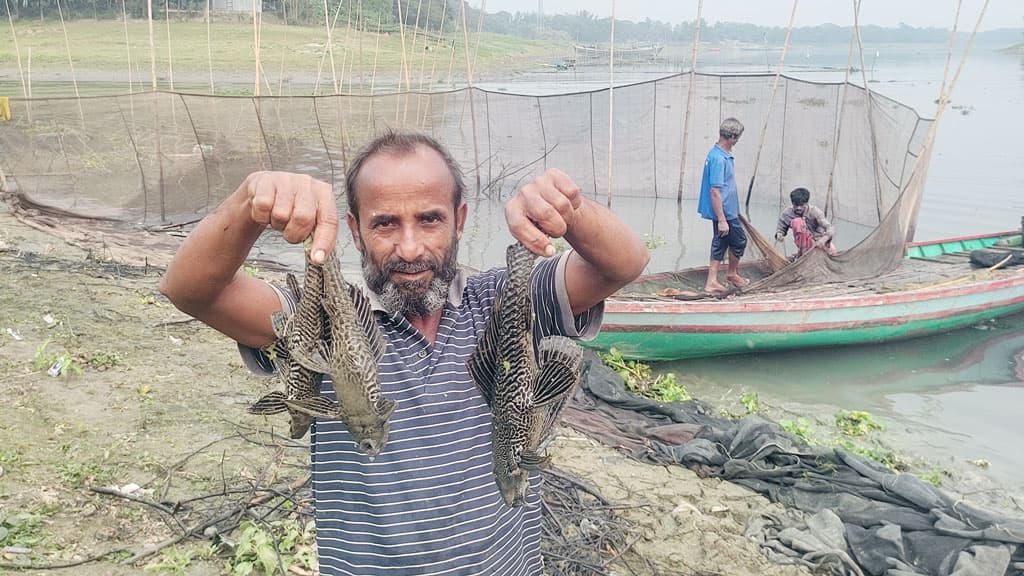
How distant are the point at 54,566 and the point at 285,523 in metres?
1.01

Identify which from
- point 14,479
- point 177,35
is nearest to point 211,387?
point 14,479

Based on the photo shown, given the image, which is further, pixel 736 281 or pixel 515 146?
pixel 515 146

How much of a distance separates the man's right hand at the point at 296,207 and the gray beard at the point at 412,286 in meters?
0.34

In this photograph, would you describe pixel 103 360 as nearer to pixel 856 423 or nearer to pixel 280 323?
pixel 280 323

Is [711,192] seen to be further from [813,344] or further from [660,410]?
[660,410]

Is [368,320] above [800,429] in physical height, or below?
above

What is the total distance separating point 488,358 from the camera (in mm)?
2061

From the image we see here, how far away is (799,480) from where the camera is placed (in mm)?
5352

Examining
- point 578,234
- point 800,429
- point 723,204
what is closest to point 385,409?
point 578,234

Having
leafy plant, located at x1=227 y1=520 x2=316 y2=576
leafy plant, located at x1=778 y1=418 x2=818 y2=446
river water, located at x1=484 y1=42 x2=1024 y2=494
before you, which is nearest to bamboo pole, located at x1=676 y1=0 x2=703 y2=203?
river water, located at x1=484 y1=42 x2=1024 y2=494

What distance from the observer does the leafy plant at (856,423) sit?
25.1 feet

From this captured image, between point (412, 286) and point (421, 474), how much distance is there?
47cm

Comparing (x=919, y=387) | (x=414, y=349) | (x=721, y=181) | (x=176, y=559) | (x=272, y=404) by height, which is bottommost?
(x=919, y=387)

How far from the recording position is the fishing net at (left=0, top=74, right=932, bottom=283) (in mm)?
12344
